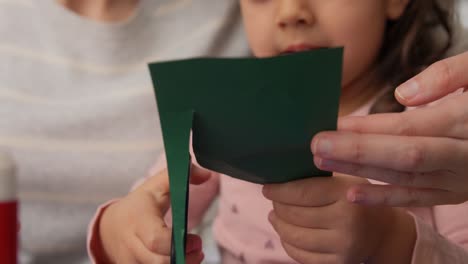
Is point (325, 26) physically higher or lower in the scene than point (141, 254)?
higher

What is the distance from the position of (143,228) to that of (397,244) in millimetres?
243

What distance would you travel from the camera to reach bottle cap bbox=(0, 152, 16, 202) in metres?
0.60

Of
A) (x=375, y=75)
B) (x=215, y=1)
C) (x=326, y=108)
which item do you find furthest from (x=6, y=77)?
(x=326, y=108)

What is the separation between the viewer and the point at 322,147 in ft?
1.47

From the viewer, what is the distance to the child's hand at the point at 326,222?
0.53 metres

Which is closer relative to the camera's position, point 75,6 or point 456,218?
point 456,218

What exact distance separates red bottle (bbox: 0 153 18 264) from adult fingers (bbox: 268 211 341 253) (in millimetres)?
253

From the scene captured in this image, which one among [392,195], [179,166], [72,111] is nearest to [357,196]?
[392,195]

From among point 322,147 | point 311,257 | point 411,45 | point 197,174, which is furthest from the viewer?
point 411,45

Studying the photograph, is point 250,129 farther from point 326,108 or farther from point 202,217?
point 202,217

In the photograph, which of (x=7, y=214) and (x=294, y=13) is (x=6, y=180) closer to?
(x=7, y=214)

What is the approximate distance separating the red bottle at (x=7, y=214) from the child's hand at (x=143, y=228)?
0.11 m

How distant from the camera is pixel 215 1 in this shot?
38.6 inches

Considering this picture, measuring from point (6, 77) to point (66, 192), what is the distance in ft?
0.60
